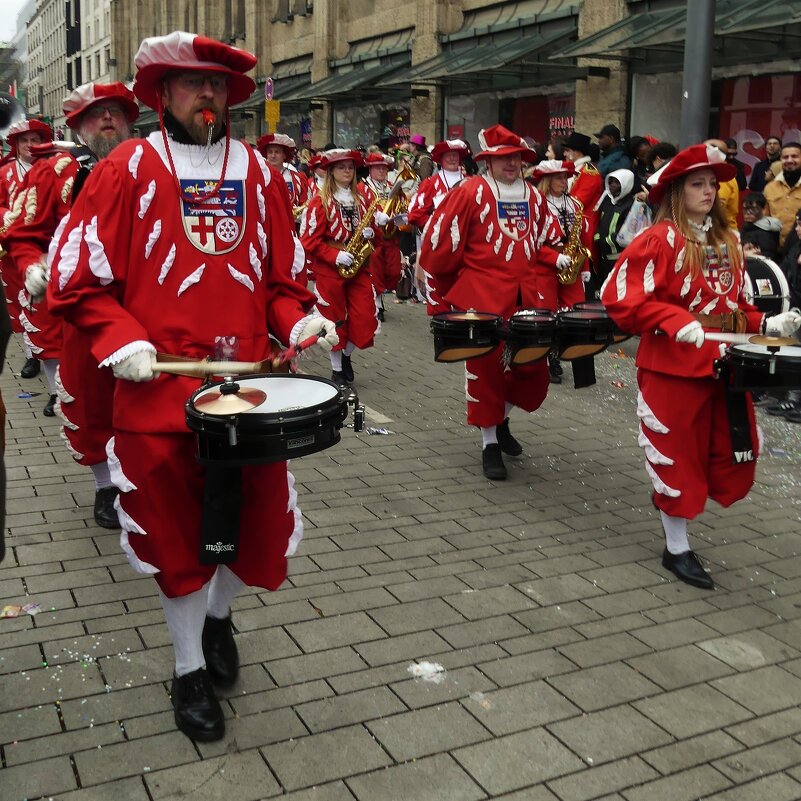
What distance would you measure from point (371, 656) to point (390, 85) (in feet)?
73.5

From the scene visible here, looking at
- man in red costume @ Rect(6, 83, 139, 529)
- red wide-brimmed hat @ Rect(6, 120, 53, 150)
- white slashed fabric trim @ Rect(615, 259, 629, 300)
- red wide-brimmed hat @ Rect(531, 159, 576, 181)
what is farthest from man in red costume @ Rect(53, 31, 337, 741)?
red wide-brimmed hat @ Rect(531, 159, 576, 181)

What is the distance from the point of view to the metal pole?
9484mm

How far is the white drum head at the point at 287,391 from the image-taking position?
3.15m

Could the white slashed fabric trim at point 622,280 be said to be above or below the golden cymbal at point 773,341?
above

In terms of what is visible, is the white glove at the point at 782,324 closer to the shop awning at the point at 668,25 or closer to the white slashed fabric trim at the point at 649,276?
the white slashed fabric trim at the point at 649,276

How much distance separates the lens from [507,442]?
7152 millimetres

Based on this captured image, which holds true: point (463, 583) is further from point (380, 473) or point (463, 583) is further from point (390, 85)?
point (390, 85)

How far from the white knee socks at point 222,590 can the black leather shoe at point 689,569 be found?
2.20 m

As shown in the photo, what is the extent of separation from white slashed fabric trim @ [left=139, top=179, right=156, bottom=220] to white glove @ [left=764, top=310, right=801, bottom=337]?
2.87 metres

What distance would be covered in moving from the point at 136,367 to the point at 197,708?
113 centimetres

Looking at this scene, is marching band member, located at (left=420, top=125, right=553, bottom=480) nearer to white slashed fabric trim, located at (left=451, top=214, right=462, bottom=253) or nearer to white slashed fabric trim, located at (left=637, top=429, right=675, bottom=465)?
white slashed fabric trim, located at (left=451, top=214, right=462, bottom=253)

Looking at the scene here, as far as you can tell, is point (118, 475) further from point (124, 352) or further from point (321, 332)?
point (321, 332)

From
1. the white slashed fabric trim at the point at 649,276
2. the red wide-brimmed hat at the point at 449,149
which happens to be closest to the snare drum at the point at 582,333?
the white slashed fabric trim at the point at 649,276

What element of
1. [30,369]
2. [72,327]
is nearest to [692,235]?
[72,327]
